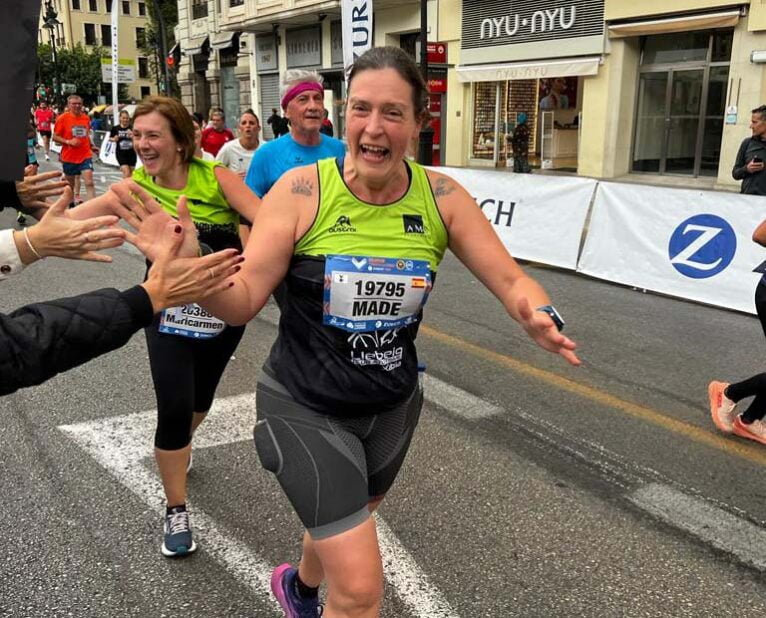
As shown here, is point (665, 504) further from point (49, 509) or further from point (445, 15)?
point (445, 15)

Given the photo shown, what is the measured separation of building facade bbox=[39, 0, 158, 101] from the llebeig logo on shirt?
77453 mm

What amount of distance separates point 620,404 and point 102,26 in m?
90.0

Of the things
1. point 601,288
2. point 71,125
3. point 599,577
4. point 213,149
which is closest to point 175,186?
point 599,577

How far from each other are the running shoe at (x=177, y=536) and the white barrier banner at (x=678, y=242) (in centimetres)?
601

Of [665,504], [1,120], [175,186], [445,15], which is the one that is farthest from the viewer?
[445,15]

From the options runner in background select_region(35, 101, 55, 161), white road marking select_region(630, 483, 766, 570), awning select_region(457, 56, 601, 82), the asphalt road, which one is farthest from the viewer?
runner in background select_region(35, 101, 55, 161)

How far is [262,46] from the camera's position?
31938 millimetres

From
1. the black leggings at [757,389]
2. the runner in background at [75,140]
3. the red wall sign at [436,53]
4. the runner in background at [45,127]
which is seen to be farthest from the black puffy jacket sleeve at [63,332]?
the runner in background at [45,127]

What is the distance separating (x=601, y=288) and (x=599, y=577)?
5839 millimetres

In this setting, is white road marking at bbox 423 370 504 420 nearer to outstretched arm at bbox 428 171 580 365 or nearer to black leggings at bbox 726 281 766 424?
A: black leggings at bbox 726 281 766 424

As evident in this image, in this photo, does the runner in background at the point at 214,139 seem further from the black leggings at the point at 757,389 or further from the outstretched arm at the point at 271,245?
the outstretched arm at the point at 271,245

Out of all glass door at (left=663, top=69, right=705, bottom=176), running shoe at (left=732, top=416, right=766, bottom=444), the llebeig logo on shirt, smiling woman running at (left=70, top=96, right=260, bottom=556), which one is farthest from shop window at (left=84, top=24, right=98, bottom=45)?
running shoe at (left=732, top=416, right=766, bottom=444)

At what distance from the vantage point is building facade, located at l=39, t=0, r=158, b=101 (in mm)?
78438

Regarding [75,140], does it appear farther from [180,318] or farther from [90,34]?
[90,34]
